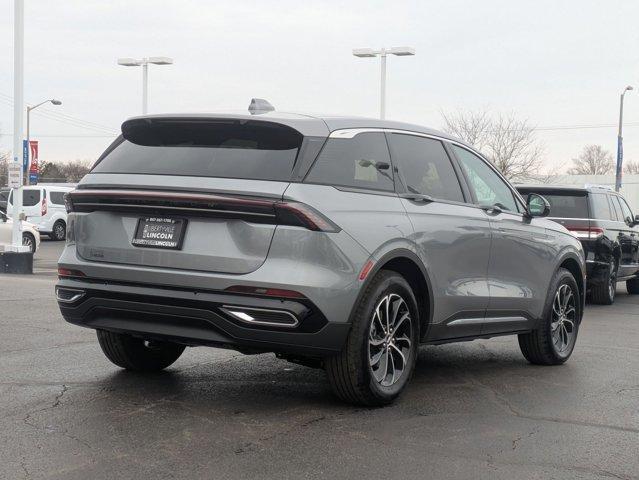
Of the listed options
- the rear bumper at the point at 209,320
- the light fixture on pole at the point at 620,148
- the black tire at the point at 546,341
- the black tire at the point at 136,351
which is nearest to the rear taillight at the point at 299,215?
the rear bumper at the point at 209,320

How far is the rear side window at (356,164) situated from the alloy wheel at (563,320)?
2484mm

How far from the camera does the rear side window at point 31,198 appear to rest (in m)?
32.8

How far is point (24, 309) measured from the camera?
399 inches

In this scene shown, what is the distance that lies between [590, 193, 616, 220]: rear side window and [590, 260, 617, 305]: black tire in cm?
71

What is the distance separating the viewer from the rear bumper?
15.9 ft

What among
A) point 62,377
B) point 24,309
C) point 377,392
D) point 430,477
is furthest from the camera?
point 24,309

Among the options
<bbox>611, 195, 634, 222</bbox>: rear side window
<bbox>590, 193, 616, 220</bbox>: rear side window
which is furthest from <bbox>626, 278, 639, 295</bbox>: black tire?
<bbox>590, 193, 616, 220</bbox>: rear side window

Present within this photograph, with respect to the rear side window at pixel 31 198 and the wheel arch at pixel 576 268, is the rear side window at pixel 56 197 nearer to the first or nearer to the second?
the rear side window at pixel 31 198

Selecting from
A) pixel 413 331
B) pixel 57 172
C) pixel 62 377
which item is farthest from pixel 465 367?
pixel 57 172

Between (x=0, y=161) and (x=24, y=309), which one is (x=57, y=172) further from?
(x=24, y=309)

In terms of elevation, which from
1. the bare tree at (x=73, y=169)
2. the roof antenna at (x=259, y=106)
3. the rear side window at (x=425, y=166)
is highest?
the roof antenna at (x=259, y=106)

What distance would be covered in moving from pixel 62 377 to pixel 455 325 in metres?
2.66

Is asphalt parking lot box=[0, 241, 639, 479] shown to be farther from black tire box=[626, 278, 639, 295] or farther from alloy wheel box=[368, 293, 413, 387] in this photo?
black tire box=[626, 278, 639, 295]

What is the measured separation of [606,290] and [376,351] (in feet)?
29.7
